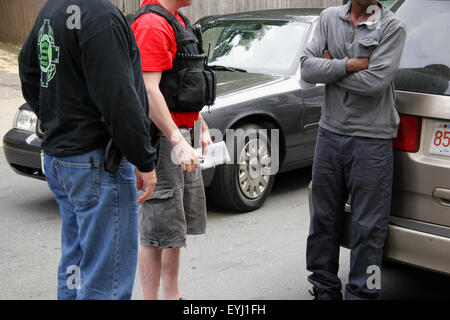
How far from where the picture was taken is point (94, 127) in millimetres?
2725

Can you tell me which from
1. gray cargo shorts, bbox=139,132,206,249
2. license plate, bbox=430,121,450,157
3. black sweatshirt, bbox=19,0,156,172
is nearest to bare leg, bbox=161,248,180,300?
gray cargo shorts, bbox=139,132,206,249

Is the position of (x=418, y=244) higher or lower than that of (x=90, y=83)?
lower

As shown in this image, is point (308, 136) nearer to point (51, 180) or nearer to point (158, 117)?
point (158, 117)

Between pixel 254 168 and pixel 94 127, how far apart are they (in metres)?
3.25

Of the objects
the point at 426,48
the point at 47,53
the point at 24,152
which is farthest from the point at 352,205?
the point at 24,152

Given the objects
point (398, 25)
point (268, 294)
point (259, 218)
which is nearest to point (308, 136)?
point (259, 218)

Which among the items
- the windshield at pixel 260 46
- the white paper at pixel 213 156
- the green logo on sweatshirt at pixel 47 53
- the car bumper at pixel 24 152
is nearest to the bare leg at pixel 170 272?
the white paper at pixel 213 156

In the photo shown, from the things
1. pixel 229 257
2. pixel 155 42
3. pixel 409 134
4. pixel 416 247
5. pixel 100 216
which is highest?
pixel 155 42

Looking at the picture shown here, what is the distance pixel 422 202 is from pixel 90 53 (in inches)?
73.8

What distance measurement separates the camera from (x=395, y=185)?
3.54 m

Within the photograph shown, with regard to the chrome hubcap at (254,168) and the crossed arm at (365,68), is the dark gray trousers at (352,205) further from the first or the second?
the chrome hubcap at (254,168)

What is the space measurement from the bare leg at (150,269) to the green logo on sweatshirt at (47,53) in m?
1.24

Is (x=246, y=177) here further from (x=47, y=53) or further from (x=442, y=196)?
(x=47, y=53)

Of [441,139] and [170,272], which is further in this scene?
[170,272]
